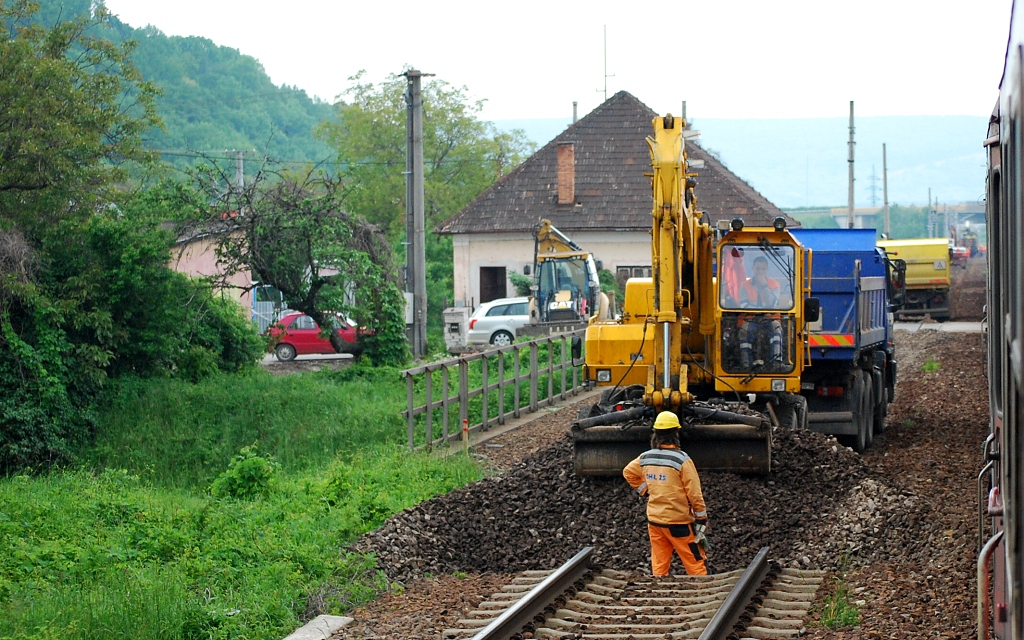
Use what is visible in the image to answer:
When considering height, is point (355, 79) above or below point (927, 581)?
above

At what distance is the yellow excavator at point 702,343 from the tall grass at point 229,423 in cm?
538

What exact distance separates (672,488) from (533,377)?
12185 millimetres

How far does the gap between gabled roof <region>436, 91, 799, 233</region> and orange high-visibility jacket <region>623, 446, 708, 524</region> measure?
3202cm

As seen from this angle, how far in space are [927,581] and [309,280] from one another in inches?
756

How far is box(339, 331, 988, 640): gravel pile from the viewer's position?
8445mm

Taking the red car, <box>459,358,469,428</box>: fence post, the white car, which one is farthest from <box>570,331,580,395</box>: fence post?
the red car

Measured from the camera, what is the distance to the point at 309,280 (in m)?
26.2

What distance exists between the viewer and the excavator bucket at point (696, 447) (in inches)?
476

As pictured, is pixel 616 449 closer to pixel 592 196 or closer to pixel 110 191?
pixel 110 191

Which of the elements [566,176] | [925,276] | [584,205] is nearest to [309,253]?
[584,205]

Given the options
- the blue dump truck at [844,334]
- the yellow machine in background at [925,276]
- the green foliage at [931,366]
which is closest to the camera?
the blue dump truck at [844,334]

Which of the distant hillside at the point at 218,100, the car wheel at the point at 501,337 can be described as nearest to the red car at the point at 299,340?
the car wheel at the point at 501,337

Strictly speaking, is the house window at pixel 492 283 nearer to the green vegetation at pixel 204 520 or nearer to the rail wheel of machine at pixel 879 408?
the green vegetation at pixel 204 520

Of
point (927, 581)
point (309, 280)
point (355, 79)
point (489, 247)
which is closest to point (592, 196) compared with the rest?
point (489, 247)
